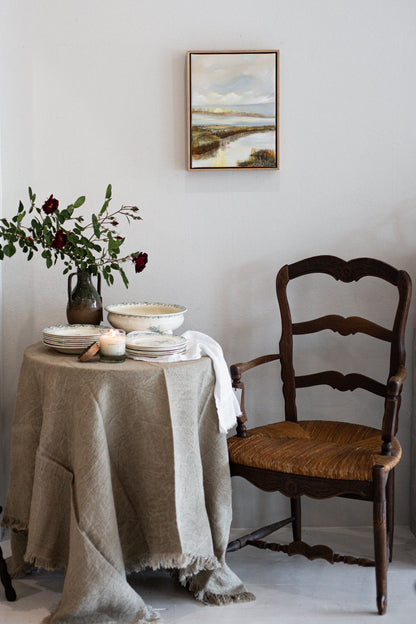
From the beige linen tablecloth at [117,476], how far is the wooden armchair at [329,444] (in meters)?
0.18

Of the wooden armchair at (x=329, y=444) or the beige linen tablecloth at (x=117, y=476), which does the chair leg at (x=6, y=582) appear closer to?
the beige linen tablecloth at (x=117, y=476)

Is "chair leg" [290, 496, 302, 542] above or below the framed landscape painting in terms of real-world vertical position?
below

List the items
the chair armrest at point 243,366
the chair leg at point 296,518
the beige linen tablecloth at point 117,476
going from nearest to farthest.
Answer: the beige linen tablecloth at point 117,476 < the chair armrest at point 243,366 < the chair leg at point 296,518

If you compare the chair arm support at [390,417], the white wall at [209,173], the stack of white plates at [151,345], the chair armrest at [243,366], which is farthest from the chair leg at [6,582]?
the chair arm support at [390,417]

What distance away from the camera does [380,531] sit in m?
2.11

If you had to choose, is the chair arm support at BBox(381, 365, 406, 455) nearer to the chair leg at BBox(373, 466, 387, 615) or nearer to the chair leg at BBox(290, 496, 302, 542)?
the chair leg at BBox(373, 466, 387, 615)

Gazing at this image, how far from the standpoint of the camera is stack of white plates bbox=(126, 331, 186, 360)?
2211 millimetres

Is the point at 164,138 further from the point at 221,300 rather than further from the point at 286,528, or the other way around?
the point at 286,528

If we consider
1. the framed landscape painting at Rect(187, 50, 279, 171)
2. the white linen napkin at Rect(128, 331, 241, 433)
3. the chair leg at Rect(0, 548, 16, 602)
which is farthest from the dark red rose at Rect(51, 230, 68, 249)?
the chair leg at Rect(0, 548, 16, 602)

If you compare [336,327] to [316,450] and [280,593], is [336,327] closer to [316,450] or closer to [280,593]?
[316,450]

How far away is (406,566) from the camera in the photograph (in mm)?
2521

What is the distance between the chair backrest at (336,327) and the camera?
2.51 metres

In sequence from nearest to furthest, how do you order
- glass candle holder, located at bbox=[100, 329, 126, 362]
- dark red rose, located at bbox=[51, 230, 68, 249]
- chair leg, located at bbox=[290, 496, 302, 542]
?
glass candle holder, located at bbox=[100, 329, 126, 362], dark red rose, located at bbox=[51, 230, 68, 249], chair leg, located at bbox=[290, 496, 302, 542]

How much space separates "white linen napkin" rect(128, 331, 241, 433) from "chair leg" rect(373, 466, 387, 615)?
476mm
